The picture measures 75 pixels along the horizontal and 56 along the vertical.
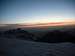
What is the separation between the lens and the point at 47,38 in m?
6.30

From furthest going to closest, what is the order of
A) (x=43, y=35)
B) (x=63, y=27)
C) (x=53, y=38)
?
1. (x=53, y=38)
2. (x=43, y=35)
3. (x=63, y=27)

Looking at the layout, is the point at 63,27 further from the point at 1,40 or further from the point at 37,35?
the point at 1,40

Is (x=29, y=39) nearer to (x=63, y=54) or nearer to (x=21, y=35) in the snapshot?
(x=21, y=35)

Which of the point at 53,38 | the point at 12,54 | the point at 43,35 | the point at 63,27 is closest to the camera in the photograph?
the point at 12,54

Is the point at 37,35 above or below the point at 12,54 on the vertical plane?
above

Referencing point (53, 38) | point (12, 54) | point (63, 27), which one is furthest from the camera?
point (53, 38)

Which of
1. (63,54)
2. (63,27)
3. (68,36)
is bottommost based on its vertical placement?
(63,54)

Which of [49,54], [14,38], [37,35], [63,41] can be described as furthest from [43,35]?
[49,54]

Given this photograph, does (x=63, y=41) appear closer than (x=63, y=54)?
No

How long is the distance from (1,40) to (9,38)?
22.3 inches

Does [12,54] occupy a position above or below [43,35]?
below

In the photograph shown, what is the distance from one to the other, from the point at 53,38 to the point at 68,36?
0.69 m

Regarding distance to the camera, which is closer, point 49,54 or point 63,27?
point 49,54

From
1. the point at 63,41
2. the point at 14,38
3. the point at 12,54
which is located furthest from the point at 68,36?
the point at 12,54
